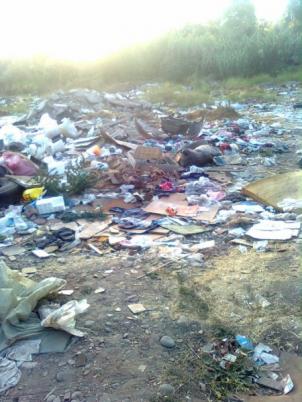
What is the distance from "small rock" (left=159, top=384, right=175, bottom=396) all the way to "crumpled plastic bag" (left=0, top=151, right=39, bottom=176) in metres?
4.31

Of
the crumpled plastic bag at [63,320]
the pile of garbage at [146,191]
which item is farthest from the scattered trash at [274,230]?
the crumpled plastic bag at [63,320]

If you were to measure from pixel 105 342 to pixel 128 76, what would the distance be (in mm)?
15187

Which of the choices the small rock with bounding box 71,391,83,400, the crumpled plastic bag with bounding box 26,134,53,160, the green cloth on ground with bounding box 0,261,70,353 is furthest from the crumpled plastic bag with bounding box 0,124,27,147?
the small rock with bounding box 71,391,83,400

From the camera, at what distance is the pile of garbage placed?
170 inches

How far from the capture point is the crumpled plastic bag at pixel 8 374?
2.57 metres

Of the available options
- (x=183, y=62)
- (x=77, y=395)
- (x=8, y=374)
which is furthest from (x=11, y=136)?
(x=183, y=62)

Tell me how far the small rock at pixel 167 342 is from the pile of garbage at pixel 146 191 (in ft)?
1.66

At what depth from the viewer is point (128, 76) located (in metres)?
17.1

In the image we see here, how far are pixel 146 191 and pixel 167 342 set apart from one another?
9.72 ft

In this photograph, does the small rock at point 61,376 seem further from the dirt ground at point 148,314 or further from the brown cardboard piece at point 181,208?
the brown cardboard piece at point 181,208

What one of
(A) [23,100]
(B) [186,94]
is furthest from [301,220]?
(A) [23,100]

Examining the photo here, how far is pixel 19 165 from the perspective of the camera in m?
6.38

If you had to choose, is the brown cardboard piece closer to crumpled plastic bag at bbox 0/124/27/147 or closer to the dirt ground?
the dirt ground

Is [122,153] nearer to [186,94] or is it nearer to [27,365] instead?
[27,365]
